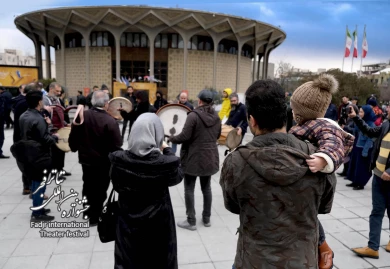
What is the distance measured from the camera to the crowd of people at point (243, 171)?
146 cm

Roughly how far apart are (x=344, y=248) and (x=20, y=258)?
369 cm

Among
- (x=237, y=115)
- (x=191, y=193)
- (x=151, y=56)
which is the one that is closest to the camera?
(x=191, y=193)

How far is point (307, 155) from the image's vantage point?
4.71 ft

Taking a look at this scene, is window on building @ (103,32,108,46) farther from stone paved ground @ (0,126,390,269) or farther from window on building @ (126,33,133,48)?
stone paved ground @ (0,126,390,269)

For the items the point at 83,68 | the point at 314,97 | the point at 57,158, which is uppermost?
the point at 83,68

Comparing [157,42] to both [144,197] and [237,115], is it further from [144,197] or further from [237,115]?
[144,197]

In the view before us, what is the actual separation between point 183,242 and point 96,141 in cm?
169

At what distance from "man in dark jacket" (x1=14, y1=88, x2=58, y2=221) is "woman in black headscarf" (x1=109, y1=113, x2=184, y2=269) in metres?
2.19

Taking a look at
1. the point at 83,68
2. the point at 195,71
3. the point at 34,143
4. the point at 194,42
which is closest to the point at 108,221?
the point at 34,143

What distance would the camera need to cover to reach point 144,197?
2.30m

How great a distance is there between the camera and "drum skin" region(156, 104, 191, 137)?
529cm

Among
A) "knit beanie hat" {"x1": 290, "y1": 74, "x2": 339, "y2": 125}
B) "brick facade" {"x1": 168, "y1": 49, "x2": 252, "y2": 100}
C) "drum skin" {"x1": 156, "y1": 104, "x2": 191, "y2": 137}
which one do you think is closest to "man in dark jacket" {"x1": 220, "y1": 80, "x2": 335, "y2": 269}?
"knit beanie hat" {"x1": 290, "y1": 74, "x2": 339, "y2": 125}

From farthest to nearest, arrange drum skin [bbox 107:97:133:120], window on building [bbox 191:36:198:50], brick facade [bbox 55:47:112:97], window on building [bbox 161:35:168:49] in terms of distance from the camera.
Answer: window on building [bbox 191:36:198:50] < window on building [bbox 161:35:168:49] < brick facade [bbox 55:47:112:97] < drum skin [bbox 107:97:133:120]

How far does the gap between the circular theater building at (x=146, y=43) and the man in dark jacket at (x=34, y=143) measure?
2641 cm
